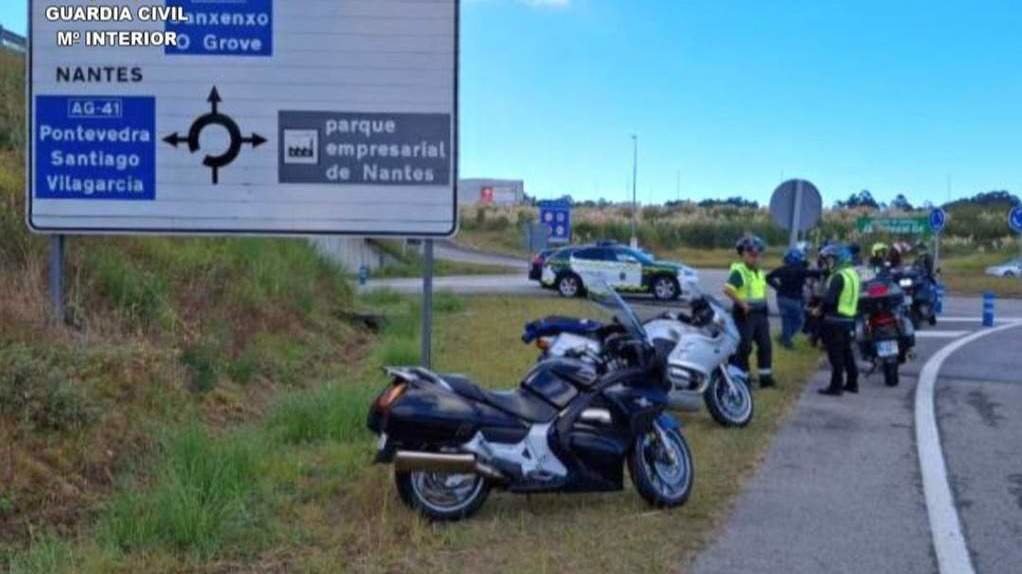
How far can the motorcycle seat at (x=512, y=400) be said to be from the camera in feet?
24.2

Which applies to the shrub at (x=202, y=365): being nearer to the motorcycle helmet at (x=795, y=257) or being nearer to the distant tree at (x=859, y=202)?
the motorcycle helmet at (x=795, y=257)

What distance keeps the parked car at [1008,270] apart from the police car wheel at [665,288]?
79.0 feet

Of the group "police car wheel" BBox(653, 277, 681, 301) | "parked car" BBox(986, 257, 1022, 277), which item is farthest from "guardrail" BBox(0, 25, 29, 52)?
"parked car" BBox(986, 257, 1022, 277)

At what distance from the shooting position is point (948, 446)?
1056 centimetres

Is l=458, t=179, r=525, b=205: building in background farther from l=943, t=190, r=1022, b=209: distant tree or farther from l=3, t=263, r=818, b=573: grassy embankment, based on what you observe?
l=3, t=263, r=818, b=573: grassy embankment

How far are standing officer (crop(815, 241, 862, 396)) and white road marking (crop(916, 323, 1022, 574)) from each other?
832mm

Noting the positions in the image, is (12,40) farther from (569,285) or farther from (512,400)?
(512,400)

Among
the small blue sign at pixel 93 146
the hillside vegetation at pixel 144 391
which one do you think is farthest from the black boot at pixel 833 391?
the small blue sign at pixel 93 146

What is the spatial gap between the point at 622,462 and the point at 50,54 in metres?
6.11

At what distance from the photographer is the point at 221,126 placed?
10.7 meters

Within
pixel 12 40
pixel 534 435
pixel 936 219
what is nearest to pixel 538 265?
pixel 936 219

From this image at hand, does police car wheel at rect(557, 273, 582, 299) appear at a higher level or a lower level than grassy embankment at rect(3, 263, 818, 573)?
lower

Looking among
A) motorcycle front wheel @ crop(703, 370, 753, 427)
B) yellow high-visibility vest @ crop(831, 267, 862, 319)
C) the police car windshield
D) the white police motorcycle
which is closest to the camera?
→ the white police motorcycle

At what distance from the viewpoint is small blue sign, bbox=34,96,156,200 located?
1061 cm
